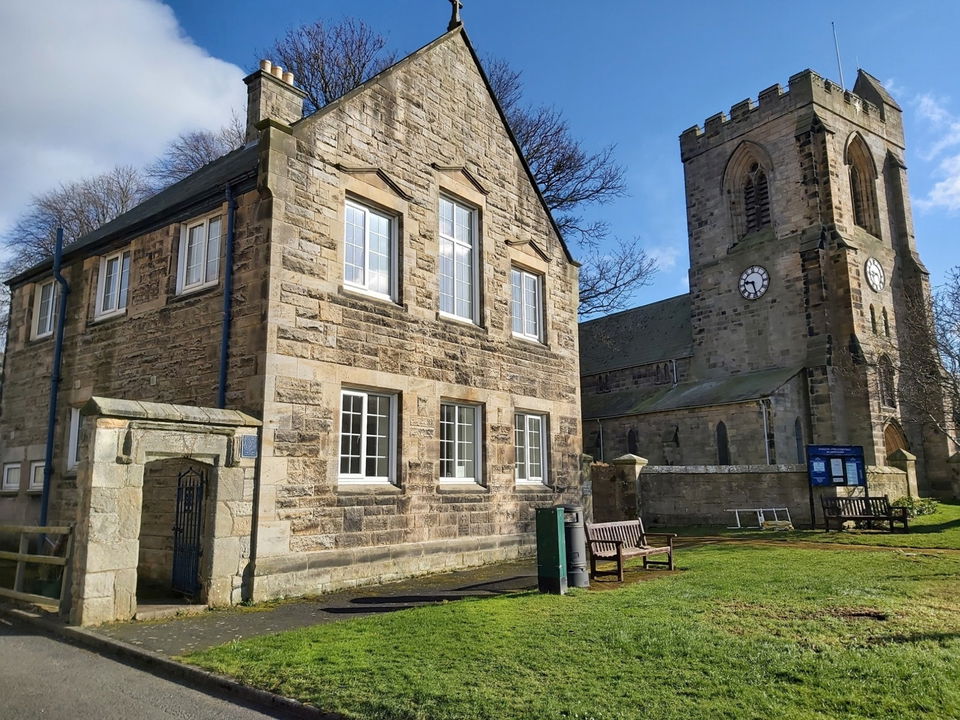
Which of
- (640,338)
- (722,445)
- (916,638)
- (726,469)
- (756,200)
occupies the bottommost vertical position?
(916,638)

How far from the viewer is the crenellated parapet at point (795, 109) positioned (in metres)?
30.4

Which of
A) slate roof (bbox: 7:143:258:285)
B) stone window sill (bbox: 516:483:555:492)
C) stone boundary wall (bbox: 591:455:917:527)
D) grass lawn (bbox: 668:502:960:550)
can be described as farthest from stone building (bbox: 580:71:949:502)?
slate roof (bbox: 7:143:258:285)

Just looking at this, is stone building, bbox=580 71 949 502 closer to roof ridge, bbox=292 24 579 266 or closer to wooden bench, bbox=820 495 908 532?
wooden bench, bbox=820 495 908 532

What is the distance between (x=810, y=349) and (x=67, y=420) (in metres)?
25.6

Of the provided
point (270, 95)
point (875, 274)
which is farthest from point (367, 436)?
point (875, 274)

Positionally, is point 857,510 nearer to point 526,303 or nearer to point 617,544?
point 526,303

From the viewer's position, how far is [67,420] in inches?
549

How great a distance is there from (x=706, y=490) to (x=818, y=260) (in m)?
12.9

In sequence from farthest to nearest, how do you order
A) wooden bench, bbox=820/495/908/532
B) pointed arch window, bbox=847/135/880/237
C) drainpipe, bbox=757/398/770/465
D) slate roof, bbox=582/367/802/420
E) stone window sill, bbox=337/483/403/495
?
1. pointed arch window, bbox=847/135/880/237
2. slate roof, bbox=582/367/802/420
3. drainpipe, bbox=757/398/770/465
4. wooden bench, bbox=820/495/908/532
5. stone window sill, bbox=337/483/403/495

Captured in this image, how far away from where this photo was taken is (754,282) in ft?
102

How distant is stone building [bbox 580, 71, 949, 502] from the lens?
26766mm

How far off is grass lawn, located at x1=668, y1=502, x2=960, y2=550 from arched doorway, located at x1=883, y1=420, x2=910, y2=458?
696cm

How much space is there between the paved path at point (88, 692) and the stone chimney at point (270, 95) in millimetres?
10272

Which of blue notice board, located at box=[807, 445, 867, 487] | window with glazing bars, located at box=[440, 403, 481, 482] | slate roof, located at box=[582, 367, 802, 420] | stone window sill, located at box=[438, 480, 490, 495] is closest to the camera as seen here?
stone window sill, located at box=[438, 480, 490, 495]
